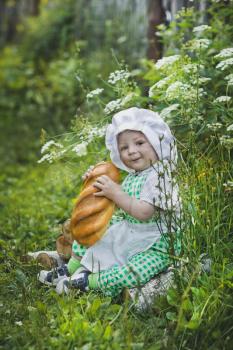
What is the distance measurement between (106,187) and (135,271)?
1.62 feet

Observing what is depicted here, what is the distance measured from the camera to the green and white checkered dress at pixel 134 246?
3.37 metres

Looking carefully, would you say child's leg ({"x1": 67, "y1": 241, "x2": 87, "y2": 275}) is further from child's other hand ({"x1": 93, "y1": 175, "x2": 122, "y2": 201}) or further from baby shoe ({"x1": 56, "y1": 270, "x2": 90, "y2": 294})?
child's other hand ({"x1": 93, "y1": 175, "x2": 122, "y2": 201})

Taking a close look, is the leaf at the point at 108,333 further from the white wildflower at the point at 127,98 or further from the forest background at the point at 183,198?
the white wildflower at the point at 127,98

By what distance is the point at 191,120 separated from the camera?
3.68 metres

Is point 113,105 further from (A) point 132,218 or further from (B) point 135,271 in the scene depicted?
(B) point 135,271

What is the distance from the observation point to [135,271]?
3359mm

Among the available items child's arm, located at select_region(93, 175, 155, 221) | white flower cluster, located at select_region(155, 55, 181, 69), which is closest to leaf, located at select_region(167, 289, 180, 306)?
child's arm, located at select_region(93, 175, 155, 221)

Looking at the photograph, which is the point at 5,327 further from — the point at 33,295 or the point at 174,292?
the point at 174,292

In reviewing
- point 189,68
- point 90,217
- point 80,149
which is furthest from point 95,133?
point 189,68

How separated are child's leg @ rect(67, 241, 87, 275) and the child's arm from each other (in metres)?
0.34

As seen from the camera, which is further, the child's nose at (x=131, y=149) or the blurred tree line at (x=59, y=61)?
the blurred tree line at (x=59, y=61)

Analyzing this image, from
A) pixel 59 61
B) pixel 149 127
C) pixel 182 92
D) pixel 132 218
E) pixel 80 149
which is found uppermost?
pixel 182 92

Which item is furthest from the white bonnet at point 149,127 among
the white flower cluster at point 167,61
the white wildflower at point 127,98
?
the white flower cluster at point 167,61

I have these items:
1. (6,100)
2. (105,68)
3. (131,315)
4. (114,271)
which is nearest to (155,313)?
(131,315)
